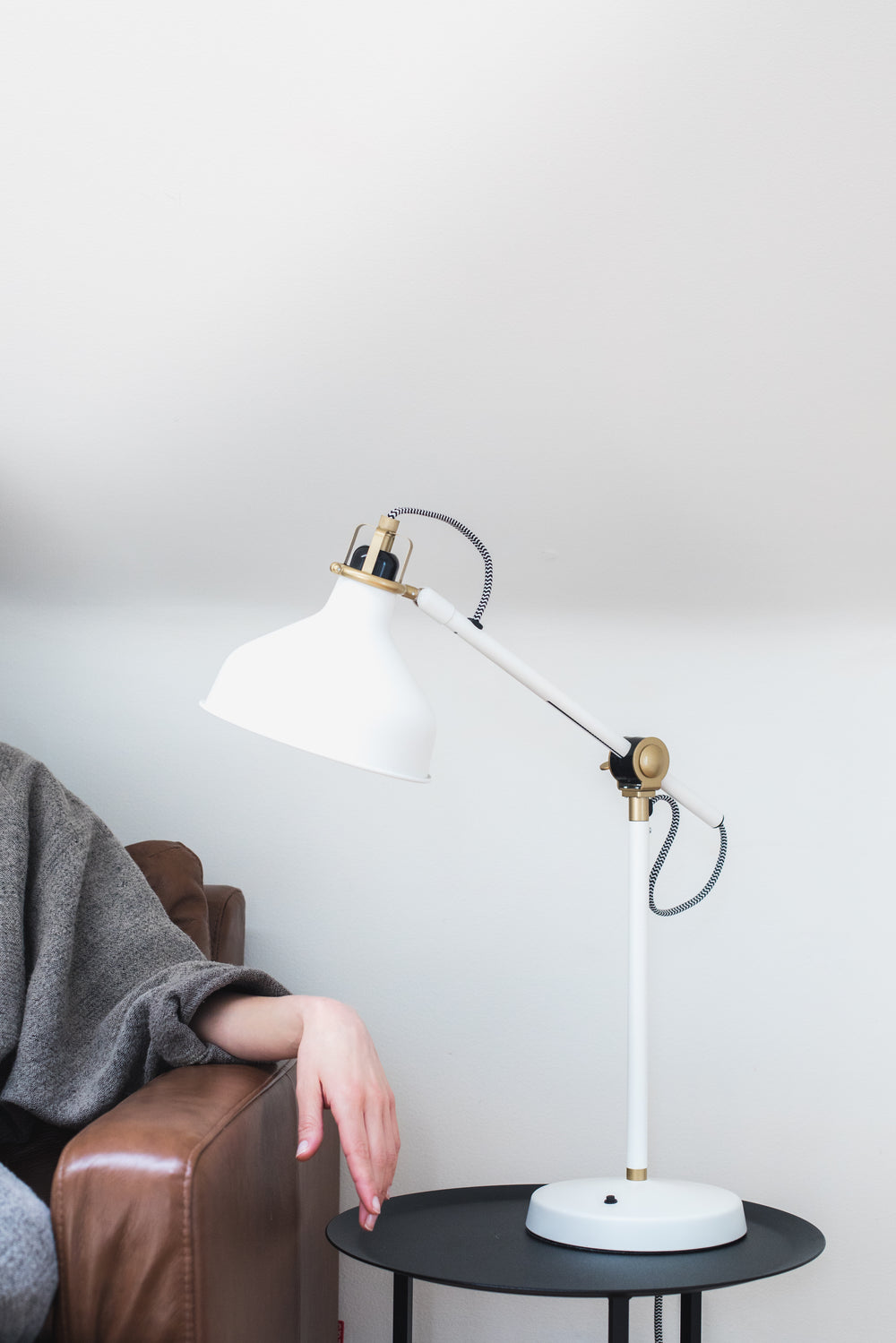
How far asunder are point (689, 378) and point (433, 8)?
1.51 ft

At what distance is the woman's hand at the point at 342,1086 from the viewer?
2.47ft

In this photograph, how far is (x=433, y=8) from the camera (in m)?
0.93

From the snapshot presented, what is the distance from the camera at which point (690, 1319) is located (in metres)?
0.99

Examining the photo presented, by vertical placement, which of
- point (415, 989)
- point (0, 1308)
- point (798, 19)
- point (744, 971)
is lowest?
point (0, 1308)

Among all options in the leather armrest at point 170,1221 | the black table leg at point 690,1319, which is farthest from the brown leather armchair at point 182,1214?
the black table leg at point 690,1319

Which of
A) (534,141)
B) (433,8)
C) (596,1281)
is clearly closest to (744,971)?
(596,1281)

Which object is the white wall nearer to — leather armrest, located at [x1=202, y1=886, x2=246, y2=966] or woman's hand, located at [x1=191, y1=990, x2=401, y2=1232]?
leather armrest, located at [x1=202, y1=886, x2=246, y2=966]

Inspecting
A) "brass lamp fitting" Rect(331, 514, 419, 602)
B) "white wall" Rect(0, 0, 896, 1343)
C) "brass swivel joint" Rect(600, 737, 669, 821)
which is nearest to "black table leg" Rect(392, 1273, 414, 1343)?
"white wall" Rect(0, 0, 896, 1343)

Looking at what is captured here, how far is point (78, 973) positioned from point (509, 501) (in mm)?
756

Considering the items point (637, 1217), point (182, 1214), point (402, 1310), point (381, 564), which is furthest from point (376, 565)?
point (402, 1310)

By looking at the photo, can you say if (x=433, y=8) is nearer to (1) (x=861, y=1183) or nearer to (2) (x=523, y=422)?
(2) (x=523, y=422)

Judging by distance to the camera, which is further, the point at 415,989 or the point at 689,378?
the point at 415,989

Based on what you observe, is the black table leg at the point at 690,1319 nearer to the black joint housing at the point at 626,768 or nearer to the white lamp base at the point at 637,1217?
the white lamp base at the point at 637,1217

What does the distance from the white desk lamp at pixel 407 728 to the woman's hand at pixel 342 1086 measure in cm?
22
